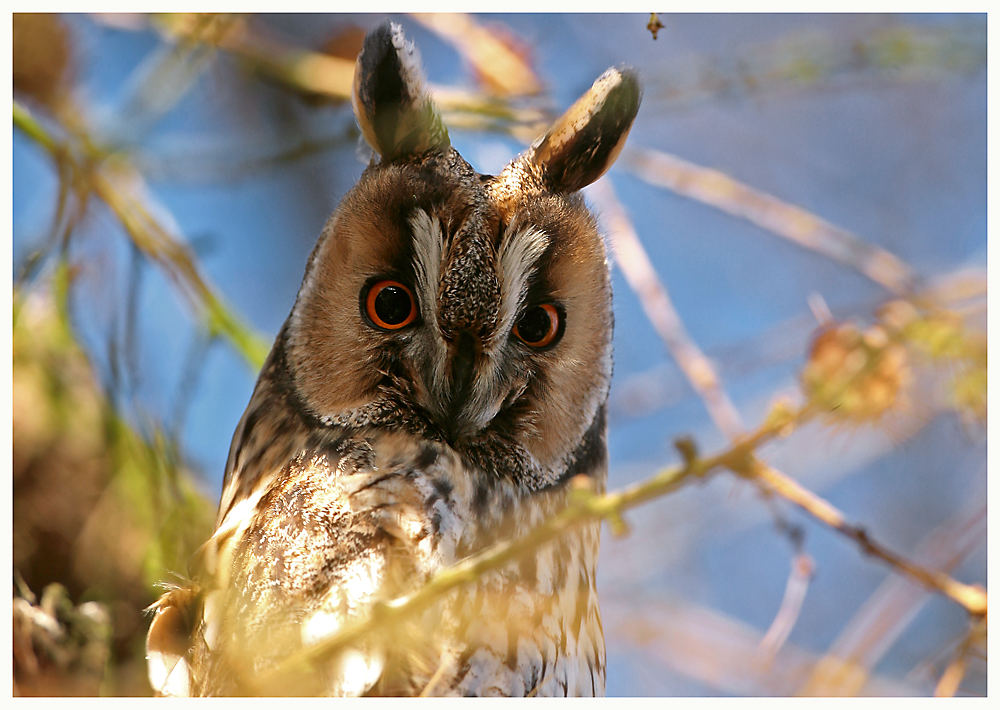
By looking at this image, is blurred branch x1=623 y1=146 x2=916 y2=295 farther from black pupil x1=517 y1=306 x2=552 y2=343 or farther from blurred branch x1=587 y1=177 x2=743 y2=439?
black pupil x1=517 y1=306 x2=552 y2=343

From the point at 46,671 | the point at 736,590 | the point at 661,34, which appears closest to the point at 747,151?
the point at 661,34

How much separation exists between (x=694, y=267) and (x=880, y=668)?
1.11 meters

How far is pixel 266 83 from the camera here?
2305 millimetres

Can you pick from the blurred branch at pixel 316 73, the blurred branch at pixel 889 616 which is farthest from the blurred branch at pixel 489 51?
the blurred branch at pixel 889 616

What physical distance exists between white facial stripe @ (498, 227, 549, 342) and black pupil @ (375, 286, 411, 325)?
0.19 metres

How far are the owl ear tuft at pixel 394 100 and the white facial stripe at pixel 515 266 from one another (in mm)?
275

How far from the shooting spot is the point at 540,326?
5.83 ft

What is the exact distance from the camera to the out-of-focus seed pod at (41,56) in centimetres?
203

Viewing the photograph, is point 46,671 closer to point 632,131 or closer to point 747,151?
point 632,131

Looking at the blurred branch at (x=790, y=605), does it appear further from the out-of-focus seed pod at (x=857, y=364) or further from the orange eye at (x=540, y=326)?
the orange eye at (x=540, y=326)

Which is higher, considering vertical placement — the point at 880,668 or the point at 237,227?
the point at 237,227

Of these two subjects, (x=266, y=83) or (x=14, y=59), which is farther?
(x=266, y=83)

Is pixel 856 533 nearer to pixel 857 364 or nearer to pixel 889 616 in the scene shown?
pixel 857 364

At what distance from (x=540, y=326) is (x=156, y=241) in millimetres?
953
